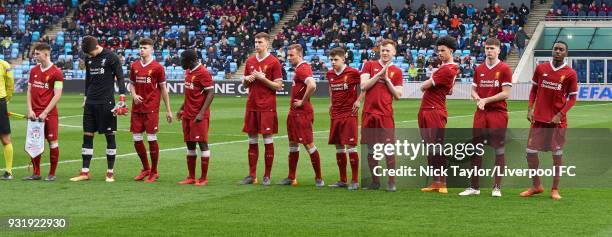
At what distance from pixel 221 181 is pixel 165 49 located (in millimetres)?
43120

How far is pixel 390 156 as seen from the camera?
14312 mm

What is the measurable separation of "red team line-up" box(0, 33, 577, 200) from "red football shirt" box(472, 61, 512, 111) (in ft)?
0.04

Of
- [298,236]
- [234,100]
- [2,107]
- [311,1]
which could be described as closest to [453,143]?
[298,236]

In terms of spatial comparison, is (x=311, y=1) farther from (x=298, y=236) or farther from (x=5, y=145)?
(x=298, y=236)

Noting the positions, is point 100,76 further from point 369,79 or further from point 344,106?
point 369,79

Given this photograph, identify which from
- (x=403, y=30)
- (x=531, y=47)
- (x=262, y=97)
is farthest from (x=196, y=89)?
(x=403, y=30)

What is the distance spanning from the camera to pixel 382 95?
14.3 meters

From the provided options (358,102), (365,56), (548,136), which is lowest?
(548,136)

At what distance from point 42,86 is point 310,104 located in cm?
395

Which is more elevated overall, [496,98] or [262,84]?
[262,84]

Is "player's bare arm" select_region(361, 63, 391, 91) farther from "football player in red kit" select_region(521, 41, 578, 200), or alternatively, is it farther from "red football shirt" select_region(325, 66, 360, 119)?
"football player in red kit" select_region(521, 41, 578, 200)

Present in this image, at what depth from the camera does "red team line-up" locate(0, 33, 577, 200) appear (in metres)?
13.6

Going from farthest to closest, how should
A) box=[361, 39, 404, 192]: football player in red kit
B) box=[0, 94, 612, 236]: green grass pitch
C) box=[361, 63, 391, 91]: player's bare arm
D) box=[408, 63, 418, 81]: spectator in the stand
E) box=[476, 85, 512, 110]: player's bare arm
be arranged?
1. box=[408, 63, 418, 81]: spectator in the stand
2. box=[361, 39, 404, 192]: football player in red kit
3. box=[361, 63, 391, 91]: player's bare arm
4. box=[476, 85, 512, 110]: player's bare arm
5. box=[0, 94, 612, 236]: green grass pitch

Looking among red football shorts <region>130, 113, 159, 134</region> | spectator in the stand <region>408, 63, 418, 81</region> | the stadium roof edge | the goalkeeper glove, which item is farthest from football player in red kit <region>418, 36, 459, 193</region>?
the stadium roof edge
